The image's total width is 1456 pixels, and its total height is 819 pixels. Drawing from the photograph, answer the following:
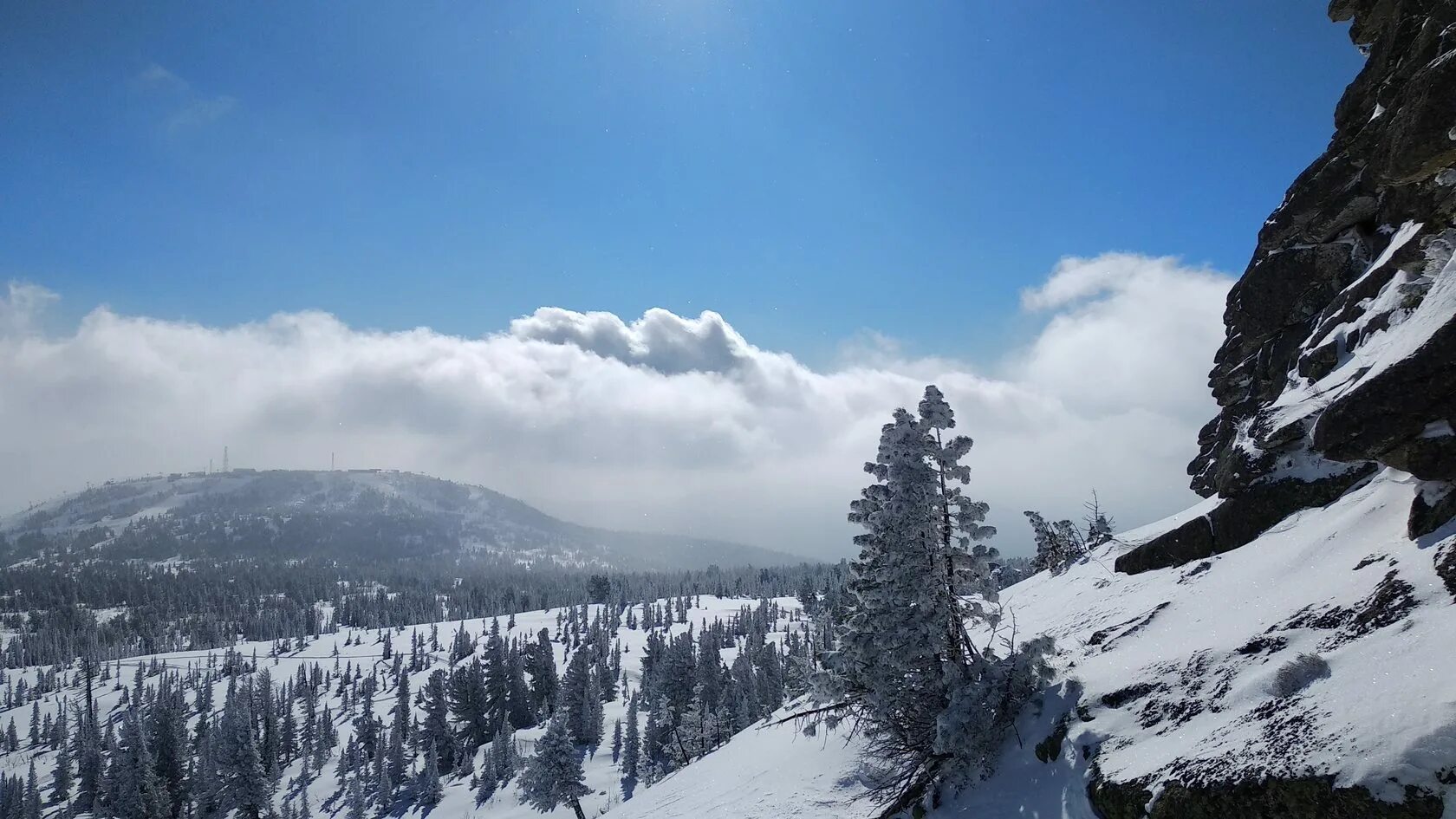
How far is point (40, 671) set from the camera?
187 m

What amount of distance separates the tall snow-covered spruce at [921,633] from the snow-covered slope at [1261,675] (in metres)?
0.99

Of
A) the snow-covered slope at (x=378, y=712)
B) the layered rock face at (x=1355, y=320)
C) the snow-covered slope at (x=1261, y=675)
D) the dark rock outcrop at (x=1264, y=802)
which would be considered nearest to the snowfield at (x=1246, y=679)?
the snow-covered slope at (x=1261, y=675)

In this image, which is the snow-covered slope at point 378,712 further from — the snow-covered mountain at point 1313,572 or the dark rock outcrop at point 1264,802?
the dark rock outcrop at point 1264,802

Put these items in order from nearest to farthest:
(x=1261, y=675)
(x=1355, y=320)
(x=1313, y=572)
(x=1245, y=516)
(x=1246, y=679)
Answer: (x=1261, y=675), (x=1246, y=679), (x=1313, y=572), (x=1355, y=320), (x=1245, y=516)

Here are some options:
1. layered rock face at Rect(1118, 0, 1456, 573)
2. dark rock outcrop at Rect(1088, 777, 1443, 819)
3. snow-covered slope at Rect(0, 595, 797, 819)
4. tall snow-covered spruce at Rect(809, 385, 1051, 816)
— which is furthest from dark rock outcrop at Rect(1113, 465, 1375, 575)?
snow-covered slope at Rect(0, 595, 797, 819)

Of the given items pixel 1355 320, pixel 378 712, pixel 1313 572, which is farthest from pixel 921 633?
pixel 378 712

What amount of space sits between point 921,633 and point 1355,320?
1362 centimetres

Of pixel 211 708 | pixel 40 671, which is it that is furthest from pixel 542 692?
pixel 40 671

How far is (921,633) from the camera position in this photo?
55.5 ft

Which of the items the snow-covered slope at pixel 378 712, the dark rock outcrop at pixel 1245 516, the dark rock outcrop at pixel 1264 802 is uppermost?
the dark rock outcrop at pixel 1245 516

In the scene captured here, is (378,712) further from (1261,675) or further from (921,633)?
(1261,675)

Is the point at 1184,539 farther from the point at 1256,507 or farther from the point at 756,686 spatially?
the point at 756,686

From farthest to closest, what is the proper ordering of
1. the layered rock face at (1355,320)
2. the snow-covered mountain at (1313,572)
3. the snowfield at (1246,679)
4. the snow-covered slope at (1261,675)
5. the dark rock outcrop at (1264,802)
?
1. the layered rock face at (1355,320)
2. the snow-covered mountain at (1313,572)
3. the snowfield at (1246,679)
4. the snow-covered slope at (1261,675)
5. the dark rock outcrop at (1264,802)

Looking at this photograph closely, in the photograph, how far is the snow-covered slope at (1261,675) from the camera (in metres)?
8.49
